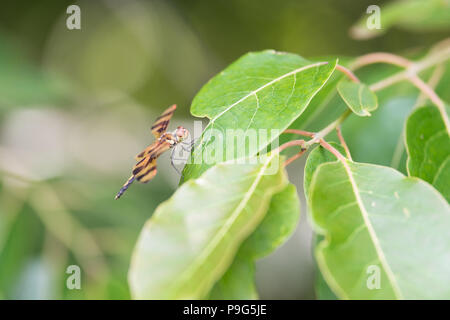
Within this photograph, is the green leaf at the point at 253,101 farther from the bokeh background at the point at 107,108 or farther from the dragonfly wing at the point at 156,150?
the bokeh background at the point at 107,108

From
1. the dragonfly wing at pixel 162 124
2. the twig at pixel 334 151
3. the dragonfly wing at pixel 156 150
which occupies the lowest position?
the twig at pixel 334 151

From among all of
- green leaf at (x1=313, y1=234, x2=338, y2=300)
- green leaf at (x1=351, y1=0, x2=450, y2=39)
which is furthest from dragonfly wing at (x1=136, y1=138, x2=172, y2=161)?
green leaf at (x1=351, y1=0, x2=450, y2=39)

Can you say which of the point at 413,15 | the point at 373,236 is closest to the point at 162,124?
the point at 373,236

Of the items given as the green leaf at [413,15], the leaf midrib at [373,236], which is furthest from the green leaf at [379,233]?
the green leaf at [413,15]

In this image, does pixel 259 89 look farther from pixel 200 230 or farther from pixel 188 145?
pixel 200 230

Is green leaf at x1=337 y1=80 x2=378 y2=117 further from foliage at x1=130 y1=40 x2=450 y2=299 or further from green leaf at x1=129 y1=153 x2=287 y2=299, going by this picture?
green leaf at x1=129 y1=153 x2=287 y2=299
